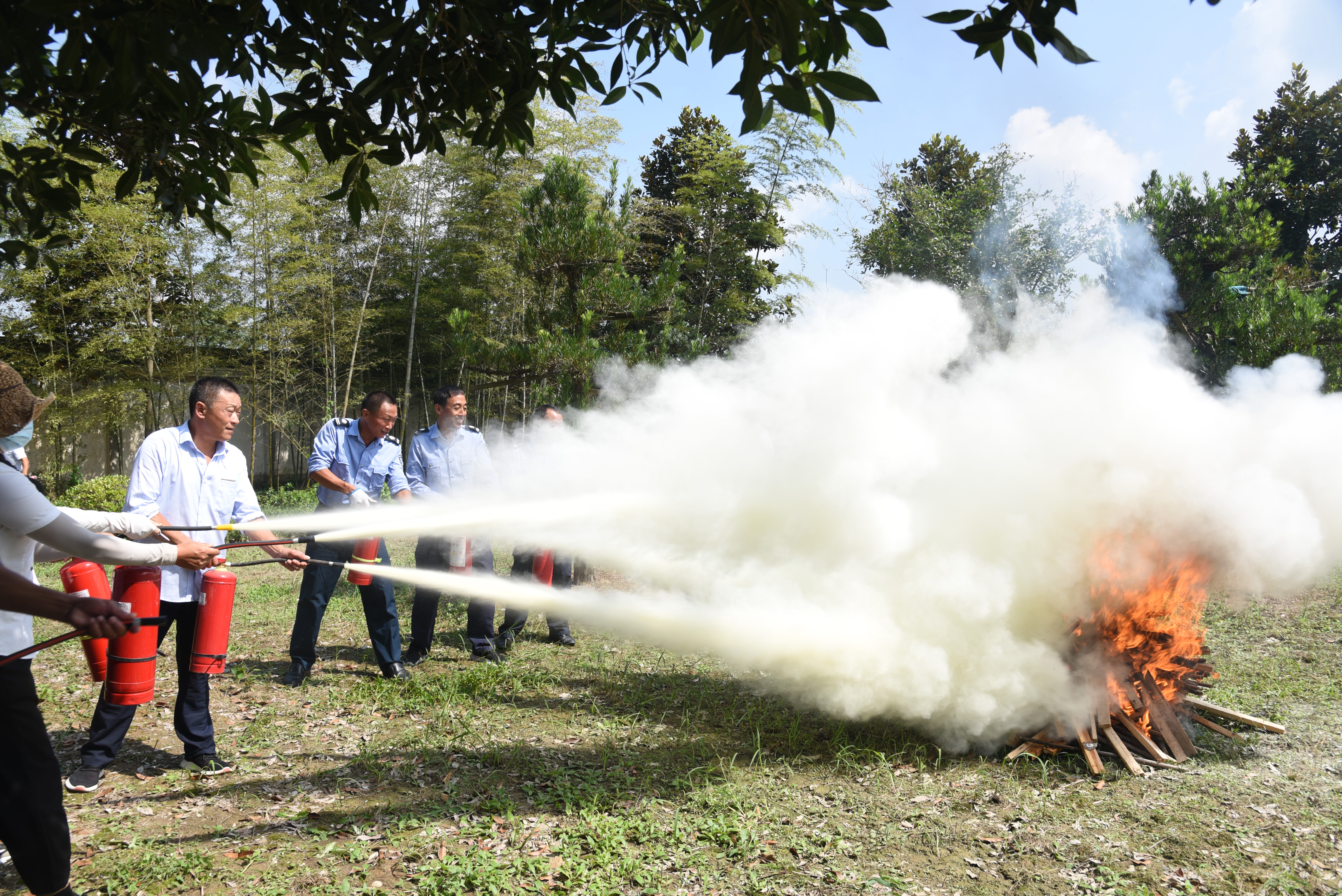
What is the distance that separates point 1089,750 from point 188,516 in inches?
228

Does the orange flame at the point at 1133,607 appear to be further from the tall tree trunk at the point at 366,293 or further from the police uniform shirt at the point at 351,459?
the tall tree trunk at the point at 366,293

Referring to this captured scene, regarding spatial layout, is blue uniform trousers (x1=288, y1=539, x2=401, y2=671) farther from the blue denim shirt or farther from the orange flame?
the orange flame

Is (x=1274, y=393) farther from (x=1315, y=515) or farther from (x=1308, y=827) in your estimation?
(x=1308, y=827)

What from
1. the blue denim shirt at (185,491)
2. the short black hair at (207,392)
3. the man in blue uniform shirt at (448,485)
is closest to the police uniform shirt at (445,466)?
the man in blue uniform shirt at (448,485)

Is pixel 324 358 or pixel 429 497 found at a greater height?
pixel 324 358

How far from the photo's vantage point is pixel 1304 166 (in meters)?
18.6

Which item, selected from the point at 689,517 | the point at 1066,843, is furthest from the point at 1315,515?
the point at 689,517

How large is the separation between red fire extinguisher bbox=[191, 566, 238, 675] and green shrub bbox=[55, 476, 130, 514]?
1207cm

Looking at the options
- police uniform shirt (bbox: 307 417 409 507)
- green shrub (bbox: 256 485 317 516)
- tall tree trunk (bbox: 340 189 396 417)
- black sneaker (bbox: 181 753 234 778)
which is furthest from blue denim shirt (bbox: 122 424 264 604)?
tall tree trunk (bbox: 340 189 396 417)

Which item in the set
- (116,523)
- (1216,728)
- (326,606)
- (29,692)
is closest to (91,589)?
(116,523)

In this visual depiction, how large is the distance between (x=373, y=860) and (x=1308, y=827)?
193 inches

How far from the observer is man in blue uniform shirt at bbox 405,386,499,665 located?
22.9ft

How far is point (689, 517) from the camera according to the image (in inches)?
215

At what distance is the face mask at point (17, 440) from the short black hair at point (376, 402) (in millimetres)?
2822
